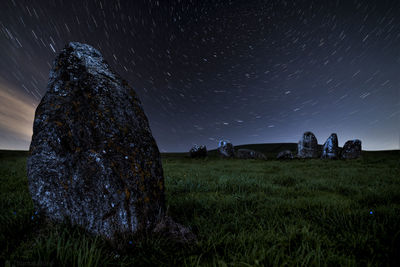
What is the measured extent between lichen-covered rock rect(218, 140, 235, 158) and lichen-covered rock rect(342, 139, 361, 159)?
40.2ft

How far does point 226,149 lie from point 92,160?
73.0ft

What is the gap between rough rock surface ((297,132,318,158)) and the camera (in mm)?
19297

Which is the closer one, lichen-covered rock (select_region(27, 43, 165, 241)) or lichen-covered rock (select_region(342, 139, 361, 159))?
lichen-covered rock (select_region(27, 43, 165, 241))

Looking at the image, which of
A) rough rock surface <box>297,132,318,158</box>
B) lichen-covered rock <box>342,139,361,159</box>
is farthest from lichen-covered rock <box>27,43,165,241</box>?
lichen-covered rock <box>342,139,361,159</box>

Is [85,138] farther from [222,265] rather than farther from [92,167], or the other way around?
[222,265]

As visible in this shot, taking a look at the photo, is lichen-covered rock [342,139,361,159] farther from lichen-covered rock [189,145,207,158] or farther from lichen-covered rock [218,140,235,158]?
lichen-covered rock [189,145,207,158]

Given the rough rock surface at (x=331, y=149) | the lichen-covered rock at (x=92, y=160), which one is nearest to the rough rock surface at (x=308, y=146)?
the rough rock surface at (x=331, y=149)

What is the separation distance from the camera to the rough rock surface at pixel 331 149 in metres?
16.9

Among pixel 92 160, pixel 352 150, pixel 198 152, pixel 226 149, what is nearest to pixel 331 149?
pixel 352 150

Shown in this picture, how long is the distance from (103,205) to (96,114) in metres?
1.03

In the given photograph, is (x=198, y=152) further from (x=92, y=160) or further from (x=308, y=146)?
(x=92, y=160)

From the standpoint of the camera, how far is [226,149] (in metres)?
23.4

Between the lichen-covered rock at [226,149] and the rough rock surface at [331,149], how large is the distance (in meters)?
10.4

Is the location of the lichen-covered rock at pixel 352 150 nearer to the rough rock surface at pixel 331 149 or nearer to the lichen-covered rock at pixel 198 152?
the rough rock surface at pixel 331 149
